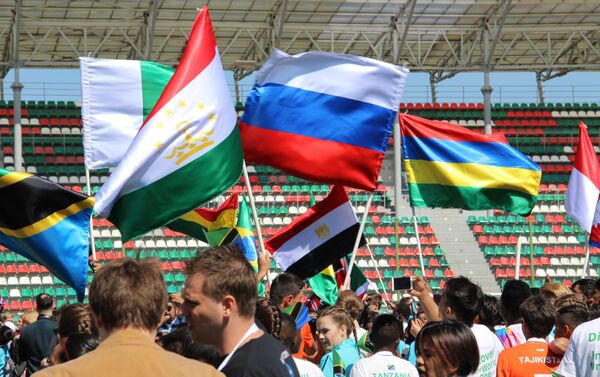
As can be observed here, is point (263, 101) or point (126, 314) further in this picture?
point (263, 101)

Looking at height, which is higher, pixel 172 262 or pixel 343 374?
pixel 172 262

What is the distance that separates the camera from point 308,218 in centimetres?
1069

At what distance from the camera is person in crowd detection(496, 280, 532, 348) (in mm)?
7605

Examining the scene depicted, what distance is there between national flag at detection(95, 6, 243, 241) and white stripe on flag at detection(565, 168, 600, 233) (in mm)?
7531

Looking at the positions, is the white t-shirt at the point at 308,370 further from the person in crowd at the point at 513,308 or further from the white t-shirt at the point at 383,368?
the person in crowd at the point at 513,308

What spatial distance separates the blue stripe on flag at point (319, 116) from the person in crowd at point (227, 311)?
5.55 metres


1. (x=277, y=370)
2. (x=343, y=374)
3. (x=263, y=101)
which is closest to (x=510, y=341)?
(x=343, y=374)

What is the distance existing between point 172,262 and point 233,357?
79.0 feet

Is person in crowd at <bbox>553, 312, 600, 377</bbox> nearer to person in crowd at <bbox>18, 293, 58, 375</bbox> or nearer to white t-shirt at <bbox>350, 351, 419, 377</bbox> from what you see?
white t-shirt at <bbox>350, 351, 419, 377</bbox>

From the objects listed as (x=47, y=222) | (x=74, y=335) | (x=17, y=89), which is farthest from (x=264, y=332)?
(x=17, y=89)

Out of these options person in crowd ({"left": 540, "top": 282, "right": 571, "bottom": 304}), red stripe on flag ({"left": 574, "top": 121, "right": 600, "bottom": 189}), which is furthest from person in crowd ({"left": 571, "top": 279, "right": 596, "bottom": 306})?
red stripe on flag ({"left": 574, "top": 121, "right": 600, "bottom": 189})

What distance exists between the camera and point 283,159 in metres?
9.52

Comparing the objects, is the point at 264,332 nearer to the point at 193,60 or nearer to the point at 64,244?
the point at 64,244

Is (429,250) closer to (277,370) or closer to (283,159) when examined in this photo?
(283,159)
